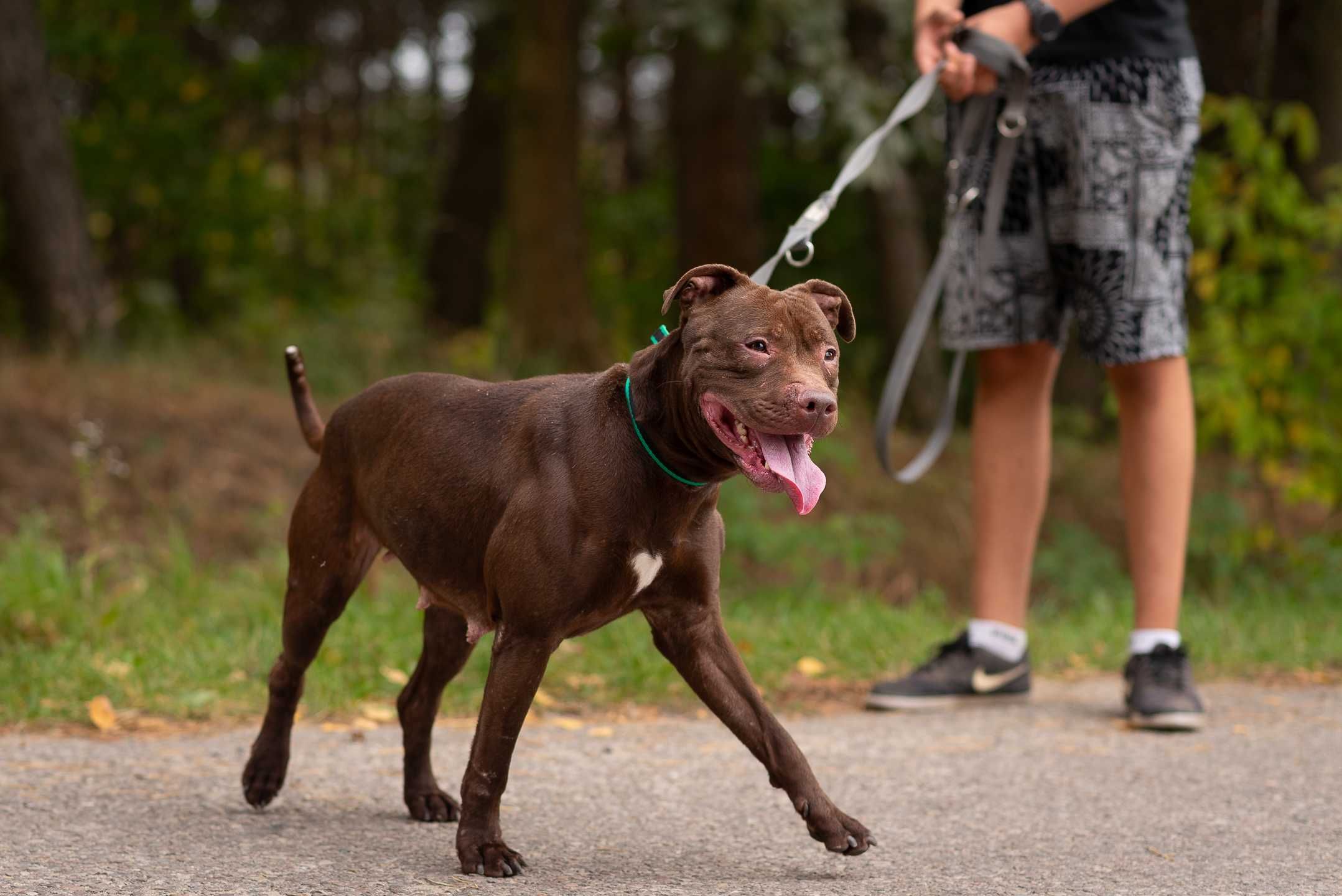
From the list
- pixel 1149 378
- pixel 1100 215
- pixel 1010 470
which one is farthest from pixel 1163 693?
pixel 1100 215

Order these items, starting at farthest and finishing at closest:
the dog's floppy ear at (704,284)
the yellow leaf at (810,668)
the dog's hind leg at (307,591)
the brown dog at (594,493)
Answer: the yellow leaf at (810,668)
the dog's hind leg at (307,591)
the dog's floppy ear at (704,284)
the brown dog at (594,493)

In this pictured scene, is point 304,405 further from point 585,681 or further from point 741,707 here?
point 585,681

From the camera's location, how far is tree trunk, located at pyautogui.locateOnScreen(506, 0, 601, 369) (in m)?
11.3

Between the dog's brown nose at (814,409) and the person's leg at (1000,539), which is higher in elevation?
the dog's brown nose at (814,409)

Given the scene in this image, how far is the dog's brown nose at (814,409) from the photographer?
8.60 ft

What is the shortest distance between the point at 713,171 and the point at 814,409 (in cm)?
1006

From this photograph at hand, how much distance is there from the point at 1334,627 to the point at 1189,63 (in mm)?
2568

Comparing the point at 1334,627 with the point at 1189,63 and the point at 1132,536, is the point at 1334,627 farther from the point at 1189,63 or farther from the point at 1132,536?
the point at 1189,63

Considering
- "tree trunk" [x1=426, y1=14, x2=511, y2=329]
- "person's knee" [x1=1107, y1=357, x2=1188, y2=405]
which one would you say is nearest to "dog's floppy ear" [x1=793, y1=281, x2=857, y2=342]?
"person's knee" [x1=1107, y1=357, x2=1188, y2=405]

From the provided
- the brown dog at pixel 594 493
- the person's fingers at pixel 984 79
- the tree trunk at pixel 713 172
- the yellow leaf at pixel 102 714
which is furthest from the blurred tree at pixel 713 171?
the brown dog at pixel 594 493

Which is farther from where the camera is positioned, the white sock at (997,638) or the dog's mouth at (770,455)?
the white sock at (997,638)

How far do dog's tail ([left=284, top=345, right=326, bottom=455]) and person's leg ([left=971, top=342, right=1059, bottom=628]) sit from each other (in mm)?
2207

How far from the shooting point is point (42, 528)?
675 centimetres

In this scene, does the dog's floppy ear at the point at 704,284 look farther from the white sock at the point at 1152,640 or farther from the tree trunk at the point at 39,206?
the tree trunk at the point at 39,206
